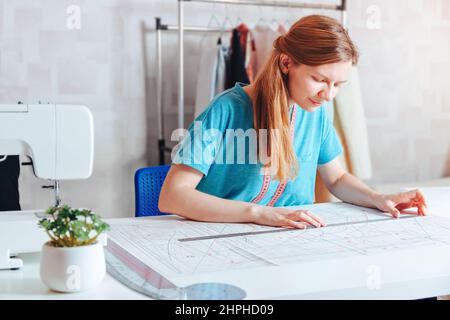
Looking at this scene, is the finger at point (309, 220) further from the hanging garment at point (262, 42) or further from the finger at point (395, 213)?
the hanging garment at point (262, 42)

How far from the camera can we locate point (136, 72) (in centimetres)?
329

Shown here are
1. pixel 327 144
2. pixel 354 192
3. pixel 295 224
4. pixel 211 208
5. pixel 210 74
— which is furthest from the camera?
pixel 210 74

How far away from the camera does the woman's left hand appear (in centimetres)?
188

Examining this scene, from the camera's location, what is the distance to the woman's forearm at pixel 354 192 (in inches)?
78.3

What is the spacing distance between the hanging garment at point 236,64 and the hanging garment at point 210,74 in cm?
4

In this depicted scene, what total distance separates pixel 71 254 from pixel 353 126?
8.26 ft

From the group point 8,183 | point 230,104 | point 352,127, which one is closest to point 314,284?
point 230,104

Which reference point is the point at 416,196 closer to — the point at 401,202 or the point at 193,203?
the point at 401,202

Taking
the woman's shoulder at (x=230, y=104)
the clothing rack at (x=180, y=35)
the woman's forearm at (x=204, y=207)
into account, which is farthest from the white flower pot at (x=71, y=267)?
the clothing rack at (x=180, y=35)

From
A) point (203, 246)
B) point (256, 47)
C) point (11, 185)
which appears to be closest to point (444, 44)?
point (256, 47)

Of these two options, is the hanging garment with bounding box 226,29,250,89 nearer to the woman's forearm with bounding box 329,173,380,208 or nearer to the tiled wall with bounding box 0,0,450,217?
the tiled wall with bounding box 0,0,450,217

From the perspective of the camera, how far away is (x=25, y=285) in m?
1.22

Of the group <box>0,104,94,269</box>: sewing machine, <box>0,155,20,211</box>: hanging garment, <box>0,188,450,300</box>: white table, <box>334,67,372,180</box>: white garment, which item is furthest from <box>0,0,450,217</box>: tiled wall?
<box>0,188,450,300</box>: white table

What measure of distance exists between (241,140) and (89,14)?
154cm
